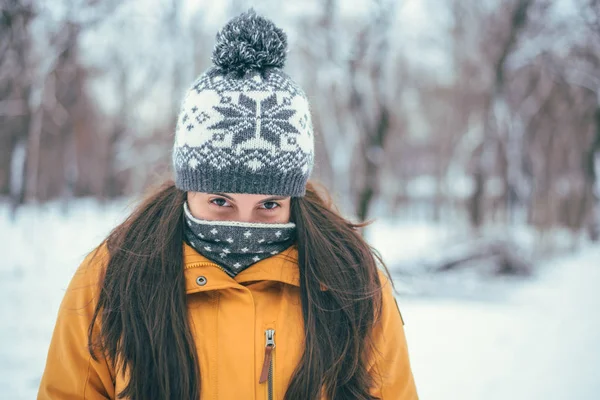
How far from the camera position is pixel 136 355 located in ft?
4.41

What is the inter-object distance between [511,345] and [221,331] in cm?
428

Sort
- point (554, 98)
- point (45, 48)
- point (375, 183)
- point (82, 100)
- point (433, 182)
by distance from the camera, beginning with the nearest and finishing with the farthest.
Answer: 1. point (375, 183)
2. point (45, 48)
3. point (554, 98)
4. point (82, 100)
5. point (433, 182)

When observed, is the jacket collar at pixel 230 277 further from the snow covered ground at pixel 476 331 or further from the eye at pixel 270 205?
the snow covered ground at pixel 476 331

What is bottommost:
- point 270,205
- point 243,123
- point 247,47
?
point 270,205

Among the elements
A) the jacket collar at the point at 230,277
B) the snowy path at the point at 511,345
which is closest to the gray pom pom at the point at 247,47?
the jacket collar at the point at 230,277

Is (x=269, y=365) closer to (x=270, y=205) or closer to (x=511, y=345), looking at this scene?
(x=270, y=205)

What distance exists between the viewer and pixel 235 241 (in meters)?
1.39

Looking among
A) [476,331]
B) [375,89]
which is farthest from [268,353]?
[375,89]

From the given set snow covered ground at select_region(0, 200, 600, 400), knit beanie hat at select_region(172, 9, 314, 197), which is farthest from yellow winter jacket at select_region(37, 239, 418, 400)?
snow covered ground at select_region(0, 200, 600, 400)

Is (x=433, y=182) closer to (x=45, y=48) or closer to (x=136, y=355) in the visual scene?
(x=45, y=48)

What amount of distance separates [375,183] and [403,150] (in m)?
21.2

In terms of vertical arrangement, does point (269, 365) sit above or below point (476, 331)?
above

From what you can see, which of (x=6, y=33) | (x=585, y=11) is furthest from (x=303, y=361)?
(x=585, y=11)

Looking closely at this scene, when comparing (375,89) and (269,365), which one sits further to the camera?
(375,89)
